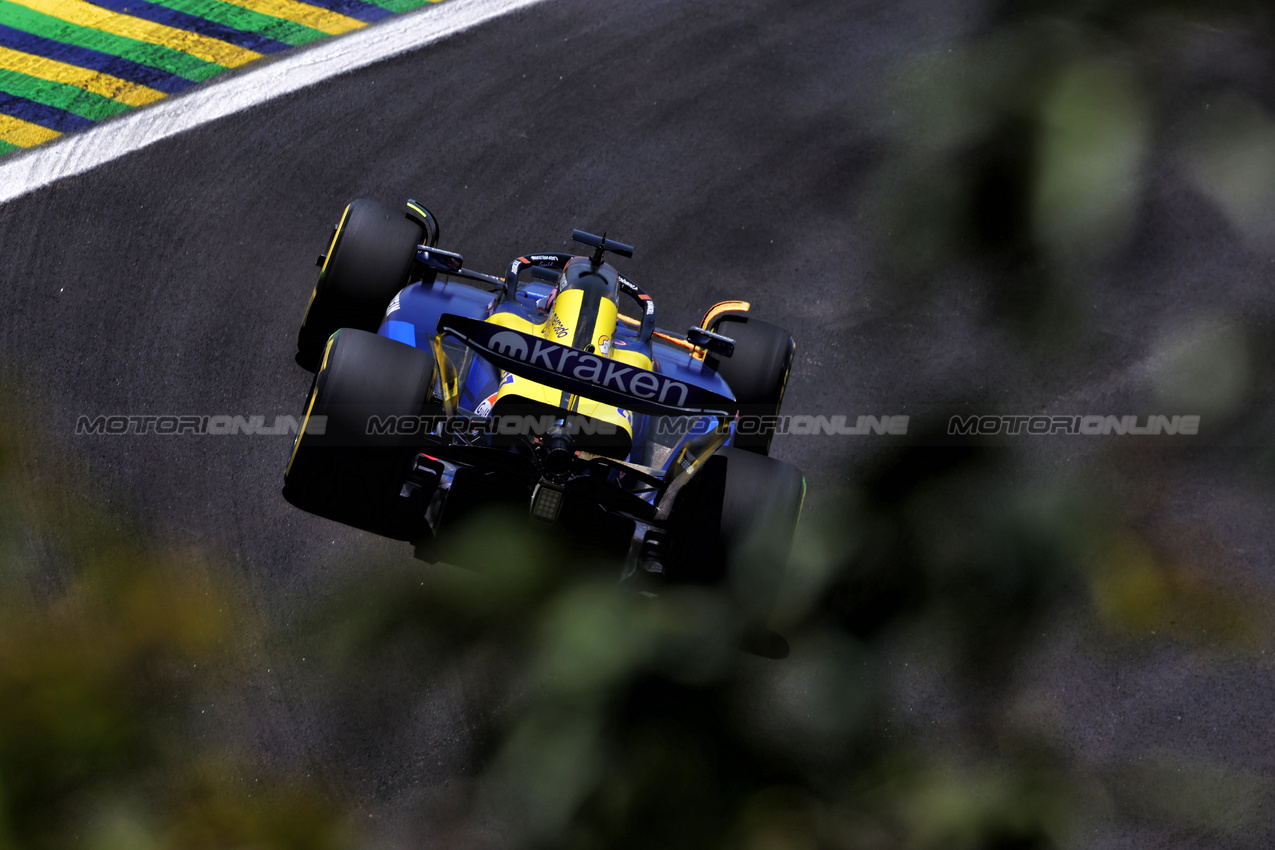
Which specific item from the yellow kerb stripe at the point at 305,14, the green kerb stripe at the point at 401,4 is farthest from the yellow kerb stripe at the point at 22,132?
the green kerb stripe at the point at 401,4

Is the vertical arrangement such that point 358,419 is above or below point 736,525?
above

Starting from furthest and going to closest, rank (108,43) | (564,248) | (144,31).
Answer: (144,31)
(108,43)
(564,248)

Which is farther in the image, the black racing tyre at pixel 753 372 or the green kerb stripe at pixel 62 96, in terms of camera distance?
the green kerb stripe at pixel 62 96

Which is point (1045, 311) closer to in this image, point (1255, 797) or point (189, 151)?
point (1255, 797)

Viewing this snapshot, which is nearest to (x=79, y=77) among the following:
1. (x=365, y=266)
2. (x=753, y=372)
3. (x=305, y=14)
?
(x=305, y=14)

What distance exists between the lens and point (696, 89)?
30.9ft

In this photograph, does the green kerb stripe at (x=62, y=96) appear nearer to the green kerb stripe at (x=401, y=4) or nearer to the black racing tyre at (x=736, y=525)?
the green kerb stripe at (x=401, y=4)

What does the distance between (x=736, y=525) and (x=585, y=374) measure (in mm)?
1490

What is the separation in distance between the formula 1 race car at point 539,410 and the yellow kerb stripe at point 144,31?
3.32 metres

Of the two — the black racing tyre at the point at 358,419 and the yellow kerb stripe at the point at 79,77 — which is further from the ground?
the yellow kerb stripe at the point at 79,77

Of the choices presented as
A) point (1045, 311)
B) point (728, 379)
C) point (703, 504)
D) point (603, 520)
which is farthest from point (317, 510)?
point (1045, 311)

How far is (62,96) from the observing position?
866cm

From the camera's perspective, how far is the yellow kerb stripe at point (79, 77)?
873cm

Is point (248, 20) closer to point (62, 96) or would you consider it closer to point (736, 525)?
point (62, 96)
